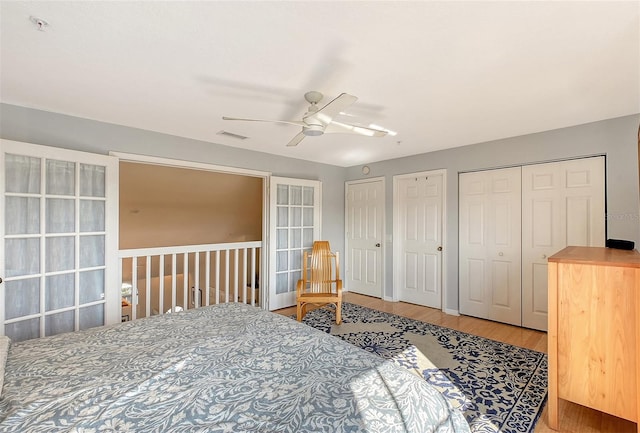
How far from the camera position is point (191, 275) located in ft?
23.3

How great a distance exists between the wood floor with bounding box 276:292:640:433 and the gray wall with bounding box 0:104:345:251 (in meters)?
1.54

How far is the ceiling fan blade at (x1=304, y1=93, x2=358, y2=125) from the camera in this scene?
69.2 inches

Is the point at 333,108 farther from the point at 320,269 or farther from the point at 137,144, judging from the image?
the point at 320,269

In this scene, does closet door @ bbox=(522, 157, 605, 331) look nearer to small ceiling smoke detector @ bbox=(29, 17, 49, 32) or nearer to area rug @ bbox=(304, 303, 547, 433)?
area rug @ bbox=(304, 303, 547, 433)

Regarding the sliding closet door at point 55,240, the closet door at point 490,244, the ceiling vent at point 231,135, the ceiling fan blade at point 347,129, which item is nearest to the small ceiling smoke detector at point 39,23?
the sliding closet door at point 55,240

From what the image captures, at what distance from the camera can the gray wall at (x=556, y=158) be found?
2827mm

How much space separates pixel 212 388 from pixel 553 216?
3.81 meters

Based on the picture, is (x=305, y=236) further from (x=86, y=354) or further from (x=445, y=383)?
(x=86, y=354)

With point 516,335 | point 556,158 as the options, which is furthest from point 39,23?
point 516,335

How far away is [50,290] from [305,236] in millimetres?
3081

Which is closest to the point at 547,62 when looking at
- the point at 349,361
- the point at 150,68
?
the point at 349,361

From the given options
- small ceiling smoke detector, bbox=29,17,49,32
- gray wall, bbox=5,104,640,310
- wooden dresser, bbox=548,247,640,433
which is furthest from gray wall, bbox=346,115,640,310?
small ceiling smoke detector, bbox=29,17,49,32

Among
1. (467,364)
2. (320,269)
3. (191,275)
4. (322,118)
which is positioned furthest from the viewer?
(191,275)

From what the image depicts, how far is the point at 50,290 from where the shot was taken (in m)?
2.63
